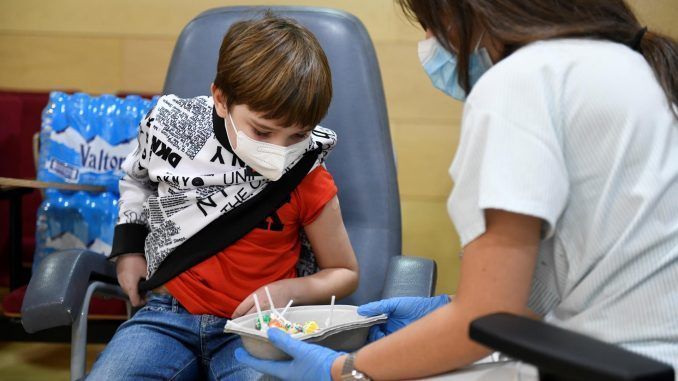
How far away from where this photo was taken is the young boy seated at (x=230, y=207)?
1450mm

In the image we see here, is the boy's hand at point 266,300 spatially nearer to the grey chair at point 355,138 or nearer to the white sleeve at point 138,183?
the grey chair at point 355,138

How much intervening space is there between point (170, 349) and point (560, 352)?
0.87 meters

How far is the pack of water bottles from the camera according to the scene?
8.32 ft

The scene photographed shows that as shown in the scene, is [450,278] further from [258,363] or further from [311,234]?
[258,363]

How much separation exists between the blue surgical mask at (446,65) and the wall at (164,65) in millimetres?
1968

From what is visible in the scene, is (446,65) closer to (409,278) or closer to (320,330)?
(320,330)

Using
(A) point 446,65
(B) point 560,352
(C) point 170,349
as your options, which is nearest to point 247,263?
(C) point 170,349

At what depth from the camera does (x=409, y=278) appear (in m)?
1.61

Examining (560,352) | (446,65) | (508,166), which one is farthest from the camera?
(446,65)

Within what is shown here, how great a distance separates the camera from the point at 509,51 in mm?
1062

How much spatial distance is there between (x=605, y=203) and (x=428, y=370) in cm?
29

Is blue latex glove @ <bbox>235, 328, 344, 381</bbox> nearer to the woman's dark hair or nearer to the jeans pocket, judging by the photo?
the jeans pocket

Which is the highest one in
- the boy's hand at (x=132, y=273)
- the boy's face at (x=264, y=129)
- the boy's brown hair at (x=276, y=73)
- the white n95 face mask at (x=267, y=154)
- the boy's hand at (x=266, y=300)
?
the boy's brown hair at (x=276, y=73)

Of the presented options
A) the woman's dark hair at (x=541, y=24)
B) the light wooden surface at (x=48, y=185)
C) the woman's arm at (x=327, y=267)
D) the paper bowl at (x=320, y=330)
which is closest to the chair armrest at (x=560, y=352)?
the woman's dark hair at (x=541, y=24)
